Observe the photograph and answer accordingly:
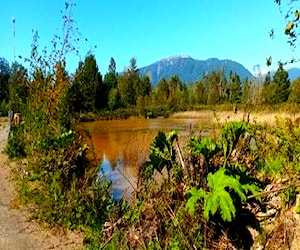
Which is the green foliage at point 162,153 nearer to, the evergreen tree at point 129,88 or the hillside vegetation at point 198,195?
Result: the hillside vegetation at point 198,195

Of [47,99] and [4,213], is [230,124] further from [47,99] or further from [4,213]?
[47,99]

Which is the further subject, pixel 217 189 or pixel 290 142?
pixel 290 142

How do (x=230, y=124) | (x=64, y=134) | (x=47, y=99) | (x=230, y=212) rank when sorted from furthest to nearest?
(x=47, y=99)
(x=64, y=134)
(x=230, y=124)
(x=230, y=212)

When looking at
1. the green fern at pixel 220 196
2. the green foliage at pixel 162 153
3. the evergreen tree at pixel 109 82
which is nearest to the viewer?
the green fern at pixel 220 196

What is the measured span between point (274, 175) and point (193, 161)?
37.2 inches

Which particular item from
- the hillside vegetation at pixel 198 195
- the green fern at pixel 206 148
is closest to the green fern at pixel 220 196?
the hillside vegetation at pixel 198 195

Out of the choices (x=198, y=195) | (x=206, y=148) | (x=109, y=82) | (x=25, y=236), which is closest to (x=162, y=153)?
(x=206, y=148)

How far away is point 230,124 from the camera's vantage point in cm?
504

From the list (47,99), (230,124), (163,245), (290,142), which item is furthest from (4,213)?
(290,142)

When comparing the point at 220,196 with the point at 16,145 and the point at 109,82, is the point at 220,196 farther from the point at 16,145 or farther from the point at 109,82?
the point at 109,82

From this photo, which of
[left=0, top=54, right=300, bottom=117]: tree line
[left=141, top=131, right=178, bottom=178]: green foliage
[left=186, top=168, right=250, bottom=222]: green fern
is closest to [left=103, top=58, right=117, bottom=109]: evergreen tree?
[left=0, top=54, right=300, bottom=117]: tree line

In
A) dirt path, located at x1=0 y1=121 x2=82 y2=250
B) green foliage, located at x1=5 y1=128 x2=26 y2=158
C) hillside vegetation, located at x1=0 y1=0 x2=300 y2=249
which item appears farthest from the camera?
green foliage, located at x1=5 y1=128 x2=26 y2=158

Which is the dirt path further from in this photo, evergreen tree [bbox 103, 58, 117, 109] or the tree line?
evergreen tree [bbox 103, 58, 117, 109]

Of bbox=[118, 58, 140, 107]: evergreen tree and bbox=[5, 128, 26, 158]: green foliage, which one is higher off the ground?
bbox=[118, 58, 140, 107]: evergreen tree
